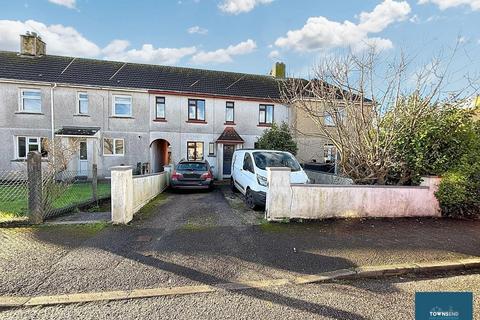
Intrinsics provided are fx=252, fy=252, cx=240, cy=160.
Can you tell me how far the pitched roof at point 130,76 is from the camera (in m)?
15.5

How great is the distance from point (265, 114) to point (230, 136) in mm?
3279

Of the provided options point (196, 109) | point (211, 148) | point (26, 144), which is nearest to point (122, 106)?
point (196, 109)

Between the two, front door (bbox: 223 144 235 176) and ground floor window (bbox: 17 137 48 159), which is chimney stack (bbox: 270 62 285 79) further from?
ground floor window (bbox: 17 137 48 159)

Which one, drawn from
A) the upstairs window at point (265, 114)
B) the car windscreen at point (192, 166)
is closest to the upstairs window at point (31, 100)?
the car windscreen at point (192, 166)

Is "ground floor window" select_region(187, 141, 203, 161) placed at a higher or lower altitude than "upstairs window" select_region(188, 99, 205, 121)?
lower

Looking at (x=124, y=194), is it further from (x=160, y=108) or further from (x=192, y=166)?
(x=160, y=108)

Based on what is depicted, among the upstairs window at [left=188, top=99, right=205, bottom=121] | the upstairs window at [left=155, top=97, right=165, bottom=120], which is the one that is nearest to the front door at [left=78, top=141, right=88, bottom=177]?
the upstairs window at [left=155, top=97, right=165, bottom=120]

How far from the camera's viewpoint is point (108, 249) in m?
4.40

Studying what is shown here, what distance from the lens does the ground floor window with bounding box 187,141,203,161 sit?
17078mm

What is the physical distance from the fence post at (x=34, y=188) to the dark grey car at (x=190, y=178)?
563cm

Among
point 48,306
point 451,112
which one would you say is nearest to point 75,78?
point 48,306

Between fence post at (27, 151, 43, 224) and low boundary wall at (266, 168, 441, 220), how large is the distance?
16.8 ft

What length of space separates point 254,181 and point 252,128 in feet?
34.9

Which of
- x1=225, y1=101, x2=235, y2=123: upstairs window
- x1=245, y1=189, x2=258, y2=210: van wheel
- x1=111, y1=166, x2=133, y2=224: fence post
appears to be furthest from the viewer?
x1=225, y1=101, x2=235, y2=123: upstairs window
